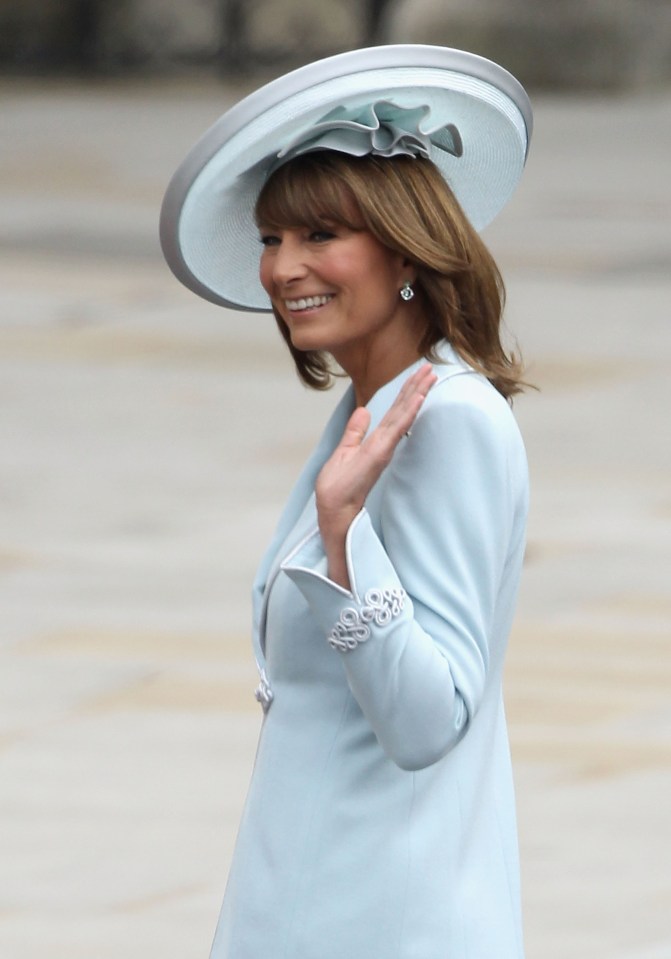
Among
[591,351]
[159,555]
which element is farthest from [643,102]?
[159,555]

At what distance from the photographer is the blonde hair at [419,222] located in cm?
257

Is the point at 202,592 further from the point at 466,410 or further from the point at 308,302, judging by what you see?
the point at 466,410

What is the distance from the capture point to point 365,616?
2.39 metres

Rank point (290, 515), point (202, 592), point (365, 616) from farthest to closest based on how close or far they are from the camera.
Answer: point (202, 592) < point (290, 515) < point (365, 616)

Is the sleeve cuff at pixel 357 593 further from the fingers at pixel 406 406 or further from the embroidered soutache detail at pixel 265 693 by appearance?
the embroidered soutache detail at pixel 265 693

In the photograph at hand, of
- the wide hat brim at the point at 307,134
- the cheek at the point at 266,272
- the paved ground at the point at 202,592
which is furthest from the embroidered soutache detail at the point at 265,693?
the paved ground at the point at 202,592

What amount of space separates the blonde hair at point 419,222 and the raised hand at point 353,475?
18 centimetres

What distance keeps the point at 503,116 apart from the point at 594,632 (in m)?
4.52

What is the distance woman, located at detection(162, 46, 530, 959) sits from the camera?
244 cm

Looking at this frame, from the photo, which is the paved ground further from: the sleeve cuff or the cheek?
the sleeve cuff

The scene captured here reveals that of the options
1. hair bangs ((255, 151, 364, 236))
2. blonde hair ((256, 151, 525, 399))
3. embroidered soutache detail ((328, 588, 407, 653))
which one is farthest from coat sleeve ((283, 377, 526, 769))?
hair bangs ((255, 151, 364, 236))

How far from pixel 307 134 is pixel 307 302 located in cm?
20

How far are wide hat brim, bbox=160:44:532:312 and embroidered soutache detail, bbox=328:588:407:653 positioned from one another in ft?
1.84


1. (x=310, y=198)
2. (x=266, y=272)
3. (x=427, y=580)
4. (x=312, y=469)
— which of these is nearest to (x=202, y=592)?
(x=312, y=469)
